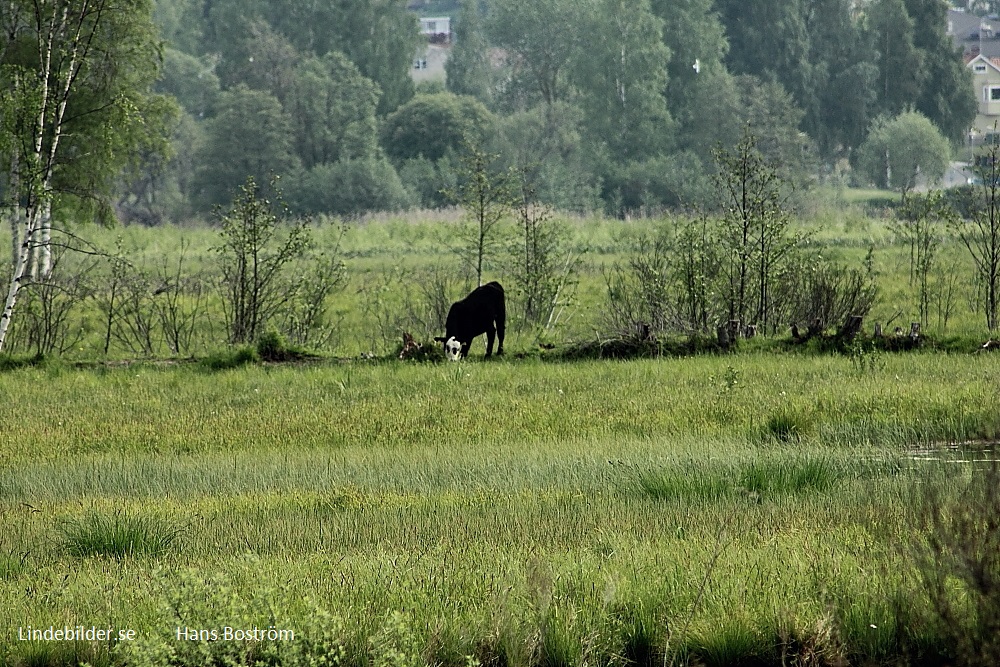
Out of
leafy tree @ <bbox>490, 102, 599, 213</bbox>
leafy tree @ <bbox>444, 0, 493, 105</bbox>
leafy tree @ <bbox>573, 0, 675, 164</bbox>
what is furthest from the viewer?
leafy tree @ <bbox>444, 0, 493, 105</bbox>

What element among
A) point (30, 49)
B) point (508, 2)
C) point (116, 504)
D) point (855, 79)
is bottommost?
point (116, 504)

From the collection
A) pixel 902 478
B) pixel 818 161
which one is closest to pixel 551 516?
pixel 902 478

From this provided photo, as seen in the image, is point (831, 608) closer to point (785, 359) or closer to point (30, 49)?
point (785, 359)

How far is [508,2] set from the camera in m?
105

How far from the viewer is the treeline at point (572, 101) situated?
7544 cm

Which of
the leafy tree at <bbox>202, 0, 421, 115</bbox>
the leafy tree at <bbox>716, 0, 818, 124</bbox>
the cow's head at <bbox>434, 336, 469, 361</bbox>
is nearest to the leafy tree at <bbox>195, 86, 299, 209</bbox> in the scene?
the leafy tree at <bbox>202, 0, 421, 115</bbox>

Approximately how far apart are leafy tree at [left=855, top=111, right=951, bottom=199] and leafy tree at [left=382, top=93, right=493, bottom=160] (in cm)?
2543

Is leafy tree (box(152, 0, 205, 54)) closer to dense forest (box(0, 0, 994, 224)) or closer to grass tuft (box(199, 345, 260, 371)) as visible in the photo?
dense forest (box(0, 0, 994, 224))

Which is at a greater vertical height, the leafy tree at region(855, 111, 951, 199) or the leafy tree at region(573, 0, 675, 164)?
the leafy tree at region(573, 0, 675, 164)

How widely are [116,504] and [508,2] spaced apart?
3872 inches

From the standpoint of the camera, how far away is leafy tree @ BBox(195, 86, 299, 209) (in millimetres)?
73625

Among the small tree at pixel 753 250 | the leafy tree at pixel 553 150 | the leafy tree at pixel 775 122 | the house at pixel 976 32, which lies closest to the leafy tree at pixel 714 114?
the leafy tree at pixel 775 122

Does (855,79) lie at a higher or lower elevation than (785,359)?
higher

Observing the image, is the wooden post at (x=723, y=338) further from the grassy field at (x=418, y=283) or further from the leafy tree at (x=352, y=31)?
the leafy tree at (x=352, y=31)
